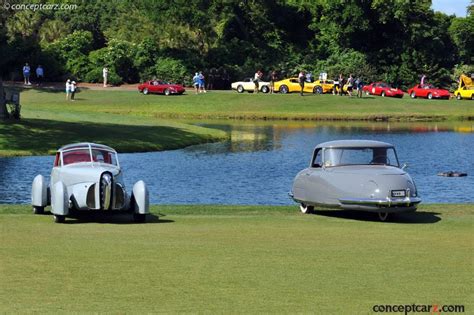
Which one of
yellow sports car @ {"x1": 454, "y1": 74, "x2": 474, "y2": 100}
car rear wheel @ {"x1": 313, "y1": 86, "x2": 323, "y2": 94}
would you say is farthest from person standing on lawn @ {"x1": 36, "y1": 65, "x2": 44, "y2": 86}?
yellow sports car @ {"x1": 454, "y1": 74, "x2": 474, "y2": 100}

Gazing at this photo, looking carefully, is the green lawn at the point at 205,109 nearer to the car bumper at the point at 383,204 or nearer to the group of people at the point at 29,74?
the group of people at the point at 29,74

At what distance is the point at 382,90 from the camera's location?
300 feet

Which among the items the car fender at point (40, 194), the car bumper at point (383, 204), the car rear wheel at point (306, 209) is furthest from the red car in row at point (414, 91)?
the car fender at point (40, 194)

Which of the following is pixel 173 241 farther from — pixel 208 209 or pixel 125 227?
pixel 208 209

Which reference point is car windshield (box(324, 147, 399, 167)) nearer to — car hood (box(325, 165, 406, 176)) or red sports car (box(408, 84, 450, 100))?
car hood (box(325, 165, 406, 176))

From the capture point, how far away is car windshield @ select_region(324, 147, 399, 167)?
2698cm

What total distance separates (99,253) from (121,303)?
4.34m

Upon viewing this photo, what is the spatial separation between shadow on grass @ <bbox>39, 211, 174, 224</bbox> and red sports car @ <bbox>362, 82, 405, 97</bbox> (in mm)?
66756

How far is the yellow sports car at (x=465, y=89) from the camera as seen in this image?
92.4 meters

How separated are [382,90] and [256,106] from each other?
14246 millimetres

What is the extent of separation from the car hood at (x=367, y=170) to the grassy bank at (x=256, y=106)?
53.5m

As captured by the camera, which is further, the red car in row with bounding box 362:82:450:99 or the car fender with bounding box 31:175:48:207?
the red car in row with bounding box 362:82:450:99

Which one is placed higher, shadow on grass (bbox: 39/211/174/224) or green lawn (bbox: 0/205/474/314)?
green lawn (bbox: 0/205/474/314)

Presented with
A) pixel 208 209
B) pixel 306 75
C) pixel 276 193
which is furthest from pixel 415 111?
pixel 208 209
